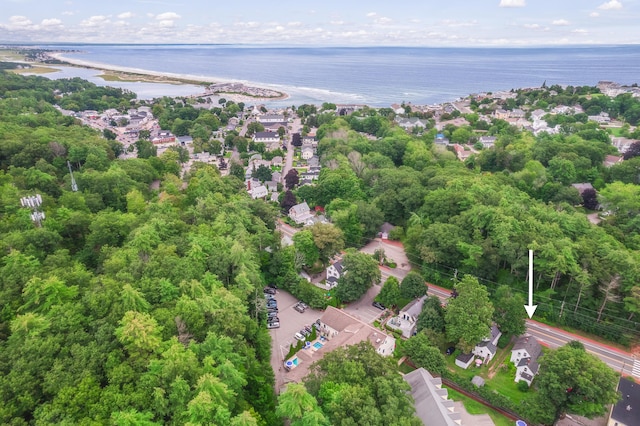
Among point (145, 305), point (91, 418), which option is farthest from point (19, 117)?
point (91, 418)

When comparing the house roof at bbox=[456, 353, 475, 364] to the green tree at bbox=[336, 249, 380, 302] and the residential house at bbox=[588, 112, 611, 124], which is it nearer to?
the green tree at bbox=[336, 249, 380, 302]

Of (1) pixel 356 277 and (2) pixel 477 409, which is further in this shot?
(1) pixel 356 277

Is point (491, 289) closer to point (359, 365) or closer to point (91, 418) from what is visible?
point (359, 365)

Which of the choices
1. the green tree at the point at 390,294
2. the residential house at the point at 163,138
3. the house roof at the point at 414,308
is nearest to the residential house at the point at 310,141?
the residential house at the point at 163,138

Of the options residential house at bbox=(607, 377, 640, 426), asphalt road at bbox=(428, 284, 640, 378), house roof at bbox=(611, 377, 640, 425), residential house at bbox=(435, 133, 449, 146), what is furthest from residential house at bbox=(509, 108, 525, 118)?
residential house at bbox=(607, 377, 640, 426)

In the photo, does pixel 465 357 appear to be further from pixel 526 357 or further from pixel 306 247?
pixel 306 247

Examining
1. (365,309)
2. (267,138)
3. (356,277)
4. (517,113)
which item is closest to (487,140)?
(517,113)
